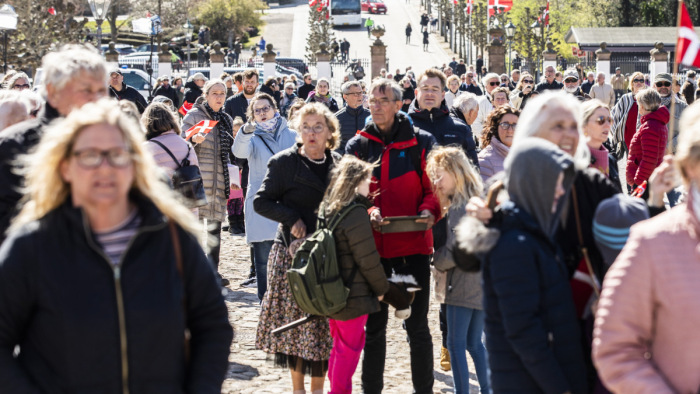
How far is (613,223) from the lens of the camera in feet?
12.1

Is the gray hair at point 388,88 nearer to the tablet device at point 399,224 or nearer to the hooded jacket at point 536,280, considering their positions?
the tablet device at point 399,224

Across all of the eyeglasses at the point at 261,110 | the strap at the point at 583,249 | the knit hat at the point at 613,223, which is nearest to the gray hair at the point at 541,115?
the strap at the point at 583,249

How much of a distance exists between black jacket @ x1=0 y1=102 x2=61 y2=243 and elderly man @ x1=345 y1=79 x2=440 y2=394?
2.48 m

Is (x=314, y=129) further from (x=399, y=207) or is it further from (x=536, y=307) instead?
(x=536, y=307)

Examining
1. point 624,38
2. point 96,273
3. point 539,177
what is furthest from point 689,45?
point 624,38

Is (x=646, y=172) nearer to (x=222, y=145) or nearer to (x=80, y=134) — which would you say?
(x=222, y=145)

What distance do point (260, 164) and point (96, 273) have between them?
5.68m

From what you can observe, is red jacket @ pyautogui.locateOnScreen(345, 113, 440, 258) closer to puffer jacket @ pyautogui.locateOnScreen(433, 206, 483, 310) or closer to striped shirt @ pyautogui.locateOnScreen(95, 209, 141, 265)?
puffer jacket @ pyautogui.locateOnScreen(433, 206, 483, 310)

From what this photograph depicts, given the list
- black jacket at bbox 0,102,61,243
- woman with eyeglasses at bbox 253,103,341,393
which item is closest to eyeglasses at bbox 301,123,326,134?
woman with eyeglasses at bbox 253,103,341,393

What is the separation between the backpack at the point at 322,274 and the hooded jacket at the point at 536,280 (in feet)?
7.07

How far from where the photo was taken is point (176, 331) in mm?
Answer: 3244

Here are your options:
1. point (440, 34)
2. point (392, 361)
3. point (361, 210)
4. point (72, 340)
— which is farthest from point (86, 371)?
point (440, 34)

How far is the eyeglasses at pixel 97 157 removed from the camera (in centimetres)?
317

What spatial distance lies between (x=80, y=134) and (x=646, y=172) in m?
7.81
